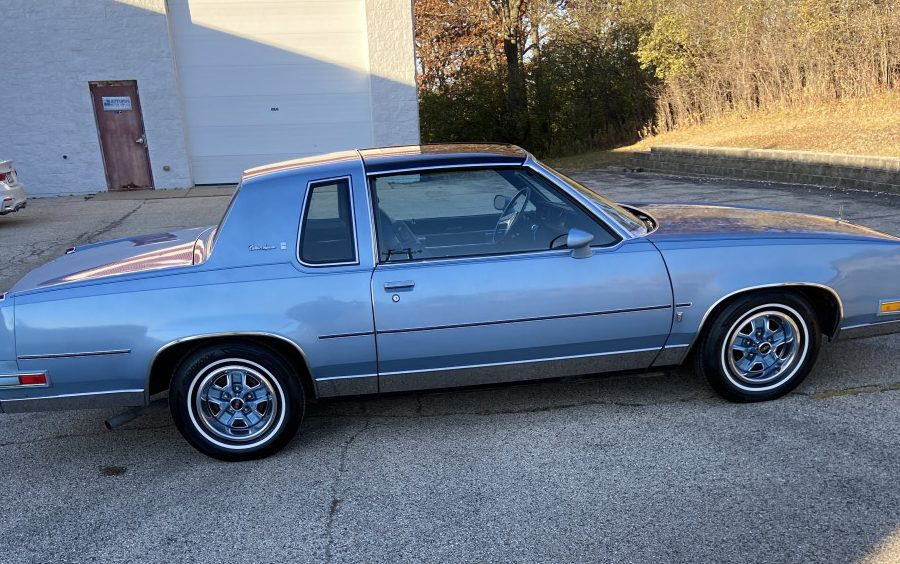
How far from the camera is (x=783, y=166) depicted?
1178 centimetres

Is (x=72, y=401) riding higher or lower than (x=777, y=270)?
lower

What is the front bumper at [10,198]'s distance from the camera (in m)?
10.8

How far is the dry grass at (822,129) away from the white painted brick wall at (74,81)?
12.5 meters

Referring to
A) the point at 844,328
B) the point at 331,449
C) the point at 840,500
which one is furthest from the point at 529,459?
the point at 844,328

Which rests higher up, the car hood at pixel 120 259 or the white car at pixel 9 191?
the car hood at pixel 120 259

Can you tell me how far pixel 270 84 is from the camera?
50.8 feet

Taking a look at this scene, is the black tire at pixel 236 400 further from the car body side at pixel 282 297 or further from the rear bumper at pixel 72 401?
the rear bumper at pixel 72 401

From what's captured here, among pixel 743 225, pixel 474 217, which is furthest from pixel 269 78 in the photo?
pixel 743 225

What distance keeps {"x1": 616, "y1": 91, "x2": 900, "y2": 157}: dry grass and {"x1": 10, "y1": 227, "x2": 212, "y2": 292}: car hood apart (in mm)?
10859

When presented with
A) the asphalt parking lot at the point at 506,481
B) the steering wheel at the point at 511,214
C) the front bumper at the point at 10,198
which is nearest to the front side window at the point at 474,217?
the steering wheel at the point at 511,214

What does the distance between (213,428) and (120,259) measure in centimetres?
118

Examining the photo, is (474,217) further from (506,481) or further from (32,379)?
(32,379)

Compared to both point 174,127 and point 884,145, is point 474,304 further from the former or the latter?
point 174,127

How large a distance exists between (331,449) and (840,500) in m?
2.44
